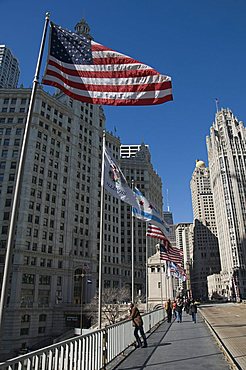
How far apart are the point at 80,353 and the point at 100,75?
366 inches

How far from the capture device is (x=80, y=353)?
8031 millimetres

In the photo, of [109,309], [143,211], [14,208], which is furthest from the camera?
[109,309]

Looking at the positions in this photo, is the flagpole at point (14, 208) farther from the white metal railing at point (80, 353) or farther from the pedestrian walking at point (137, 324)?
the pedestrian walking at point (137, 324)

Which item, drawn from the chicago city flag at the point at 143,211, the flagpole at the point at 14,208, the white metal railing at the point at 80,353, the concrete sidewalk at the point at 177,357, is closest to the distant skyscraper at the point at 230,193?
the chicago city flag at the point at 143,211

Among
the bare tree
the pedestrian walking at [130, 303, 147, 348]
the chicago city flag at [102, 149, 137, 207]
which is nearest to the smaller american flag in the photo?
the chicago city flag at [102, 149, 137, 207]

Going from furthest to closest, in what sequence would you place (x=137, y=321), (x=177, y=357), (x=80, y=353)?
(x=137, y=321), (x=177, y=357), (x=80, y=353)

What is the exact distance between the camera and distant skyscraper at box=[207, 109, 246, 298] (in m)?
135

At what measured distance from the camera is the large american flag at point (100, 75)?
1045 centimetres

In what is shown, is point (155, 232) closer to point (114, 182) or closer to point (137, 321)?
point (114, 182)

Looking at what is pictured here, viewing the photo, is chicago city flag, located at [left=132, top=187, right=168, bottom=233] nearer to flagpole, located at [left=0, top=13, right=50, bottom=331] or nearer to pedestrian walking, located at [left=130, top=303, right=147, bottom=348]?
pedestrian walking, located at [left=130, top=303, right=147, bottom=348]

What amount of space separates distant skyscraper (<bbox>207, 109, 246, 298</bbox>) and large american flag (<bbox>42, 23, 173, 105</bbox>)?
127 m

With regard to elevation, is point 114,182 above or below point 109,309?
above

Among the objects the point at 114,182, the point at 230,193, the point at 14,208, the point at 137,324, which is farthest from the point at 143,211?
the point at 230,193

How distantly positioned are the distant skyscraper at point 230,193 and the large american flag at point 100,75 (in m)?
127
